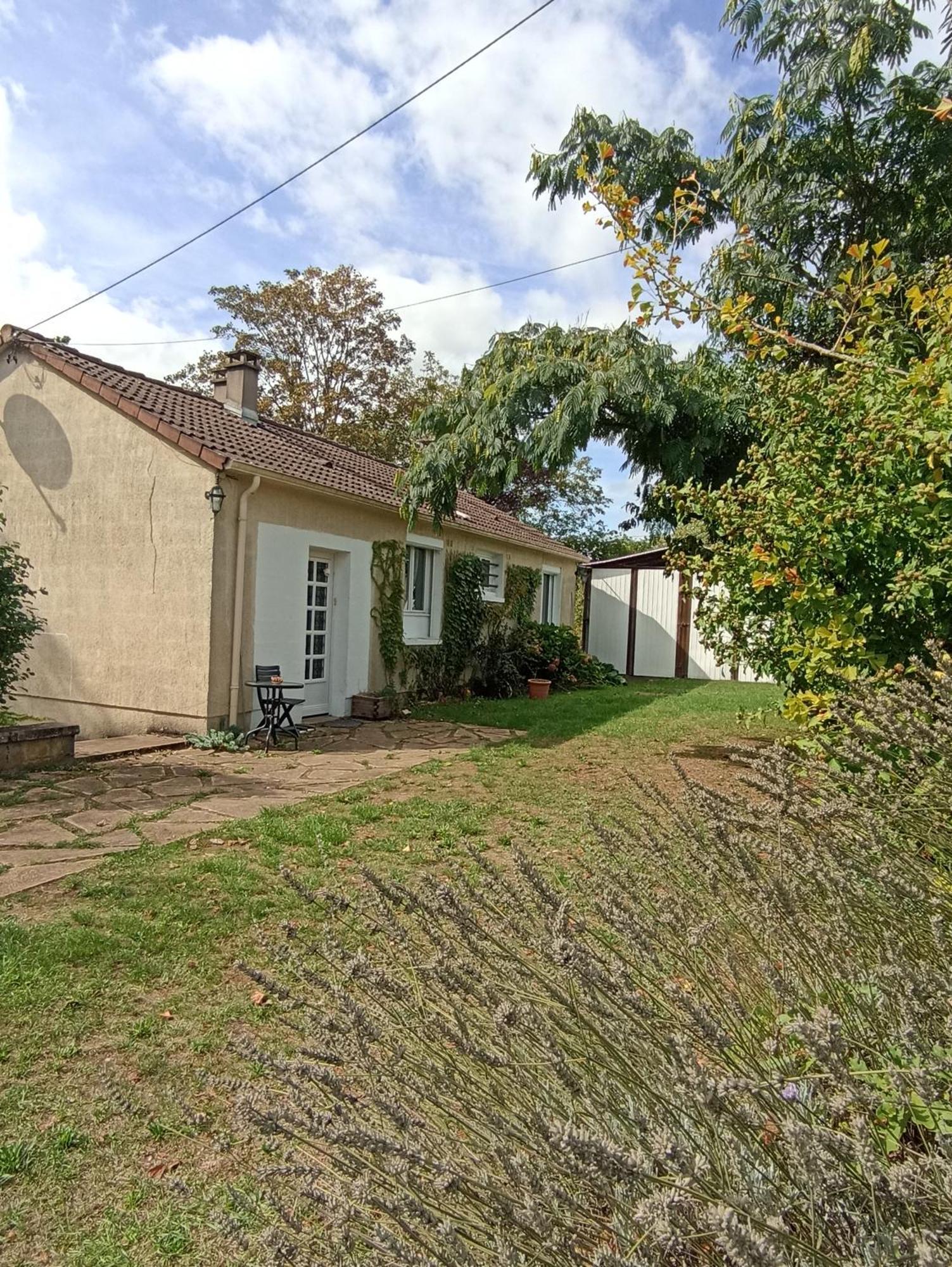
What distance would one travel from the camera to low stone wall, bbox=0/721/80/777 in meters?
7.05

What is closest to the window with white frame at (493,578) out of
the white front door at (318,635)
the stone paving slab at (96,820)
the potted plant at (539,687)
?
the potted plant at (539,687)

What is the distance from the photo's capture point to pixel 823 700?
164 inches

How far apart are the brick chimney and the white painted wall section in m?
3.25

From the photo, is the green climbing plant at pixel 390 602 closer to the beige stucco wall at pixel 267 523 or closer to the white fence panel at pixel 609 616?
the beige stucco wall at pixel 267 523

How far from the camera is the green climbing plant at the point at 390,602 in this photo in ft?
36.6

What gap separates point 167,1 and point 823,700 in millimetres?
9113

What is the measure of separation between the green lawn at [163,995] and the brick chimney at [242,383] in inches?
299

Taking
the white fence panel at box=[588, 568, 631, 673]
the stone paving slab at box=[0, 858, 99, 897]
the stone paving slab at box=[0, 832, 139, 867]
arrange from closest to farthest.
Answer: the stone paving slab at box=[0, 858, 99, 897], the stone paving slab at box=[0, 832, 139, 867], the white fence panel at box=[588, 568, 631, 673]

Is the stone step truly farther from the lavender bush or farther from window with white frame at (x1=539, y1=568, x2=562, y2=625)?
window with white frame at (x1=539, y1=568, x2=562, y2=625)

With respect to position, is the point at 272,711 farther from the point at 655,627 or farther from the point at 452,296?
the point at 655,627

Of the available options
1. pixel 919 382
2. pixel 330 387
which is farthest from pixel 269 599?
pixel 330 387

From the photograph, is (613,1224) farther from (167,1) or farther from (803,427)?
(167,1)

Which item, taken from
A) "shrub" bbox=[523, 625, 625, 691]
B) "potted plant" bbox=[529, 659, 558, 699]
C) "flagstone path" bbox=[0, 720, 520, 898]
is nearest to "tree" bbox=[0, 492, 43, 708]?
"flagstone path" bbox=[0, 720, 520, 898]

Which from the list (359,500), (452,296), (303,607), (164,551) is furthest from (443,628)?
(452,296)
